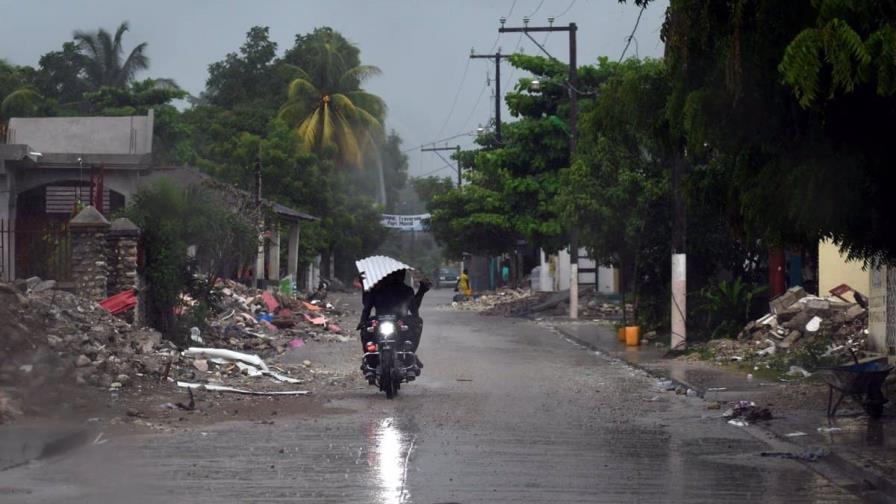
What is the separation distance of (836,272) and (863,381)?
12044 mm

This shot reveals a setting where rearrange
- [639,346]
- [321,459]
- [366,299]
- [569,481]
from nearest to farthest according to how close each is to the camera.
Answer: [569,481]
[321,459]
[366,299]
[639,346]

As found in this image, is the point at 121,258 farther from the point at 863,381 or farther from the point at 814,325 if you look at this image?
the point at 863,381

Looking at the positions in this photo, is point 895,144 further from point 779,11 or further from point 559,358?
point 559,358

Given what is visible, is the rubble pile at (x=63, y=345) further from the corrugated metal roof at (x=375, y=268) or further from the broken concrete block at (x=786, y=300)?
the broken concrete block at (x=786, y=300)

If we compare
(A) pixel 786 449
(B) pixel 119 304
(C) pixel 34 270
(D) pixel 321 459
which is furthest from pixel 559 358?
(D) pixel 321 459

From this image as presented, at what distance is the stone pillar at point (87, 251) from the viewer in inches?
934

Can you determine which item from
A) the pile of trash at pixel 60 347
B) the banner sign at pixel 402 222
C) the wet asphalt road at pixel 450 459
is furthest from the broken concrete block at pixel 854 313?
the banner sign at pixel 402 222

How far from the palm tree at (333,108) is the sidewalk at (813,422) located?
1836 inches

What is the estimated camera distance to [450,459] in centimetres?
1149

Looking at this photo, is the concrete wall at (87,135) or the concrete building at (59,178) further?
the concrete wall at (87,135)

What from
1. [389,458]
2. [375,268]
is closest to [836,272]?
[375,268]

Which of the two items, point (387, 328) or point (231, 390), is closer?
point (387, 328)

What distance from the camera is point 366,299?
17531mm

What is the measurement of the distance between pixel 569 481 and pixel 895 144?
12.2 feet
